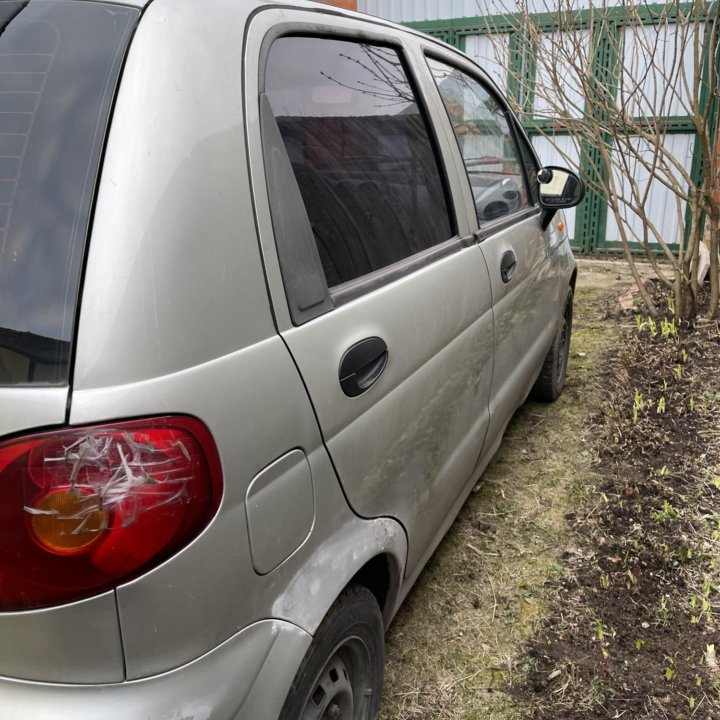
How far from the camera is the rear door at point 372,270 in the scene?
147cm

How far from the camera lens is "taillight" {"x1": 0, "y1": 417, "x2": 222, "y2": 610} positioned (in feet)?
3.43

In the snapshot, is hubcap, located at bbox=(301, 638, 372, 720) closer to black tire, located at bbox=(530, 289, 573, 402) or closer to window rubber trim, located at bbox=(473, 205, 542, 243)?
window rubber trim, located at bbox=(473, 205, 542, 243)

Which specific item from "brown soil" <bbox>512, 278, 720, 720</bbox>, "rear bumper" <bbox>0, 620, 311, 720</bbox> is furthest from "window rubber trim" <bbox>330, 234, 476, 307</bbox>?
"brown soil" <bbox>512, 278, 720, 720</bbox>

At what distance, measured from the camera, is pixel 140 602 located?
109 centimetres

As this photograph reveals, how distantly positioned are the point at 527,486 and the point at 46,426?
2751mm

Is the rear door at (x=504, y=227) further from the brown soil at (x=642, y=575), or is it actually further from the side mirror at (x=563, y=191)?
the brown soil at (x=642, y=575)

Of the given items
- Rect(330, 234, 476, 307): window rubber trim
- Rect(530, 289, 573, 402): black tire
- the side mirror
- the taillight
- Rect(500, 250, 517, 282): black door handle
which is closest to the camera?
the taillight

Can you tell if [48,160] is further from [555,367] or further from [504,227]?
[555,367]

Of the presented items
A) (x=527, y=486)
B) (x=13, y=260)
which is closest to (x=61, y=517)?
(x=13, y=260)

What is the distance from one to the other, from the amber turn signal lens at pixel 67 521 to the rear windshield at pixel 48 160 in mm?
178

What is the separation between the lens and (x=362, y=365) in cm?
161

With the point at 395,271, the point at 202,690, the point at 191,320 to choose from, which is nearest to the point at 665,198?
the point at 395,271

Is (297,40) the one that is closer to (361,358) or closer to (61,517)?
(361,358)

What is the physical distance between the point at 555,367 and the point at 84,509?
3.48m
